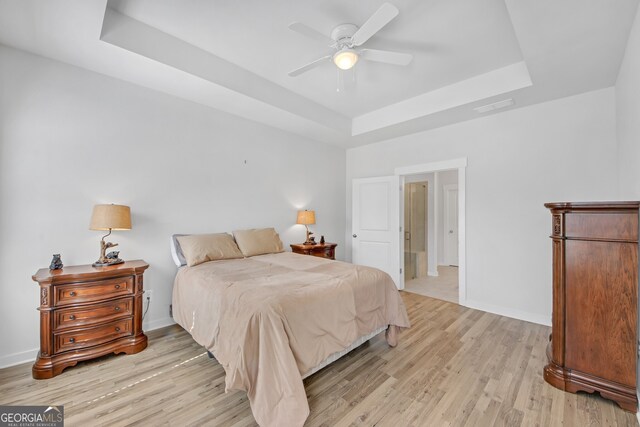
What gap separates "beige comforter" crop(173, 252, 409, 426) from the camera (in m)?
1.55

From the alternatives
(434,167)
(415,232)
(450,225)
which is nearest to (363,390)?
(434,167)

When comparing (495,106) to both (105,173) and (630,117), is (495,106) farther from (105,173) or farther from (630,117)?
(105,173)

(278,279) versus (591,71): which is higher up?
(591,71)

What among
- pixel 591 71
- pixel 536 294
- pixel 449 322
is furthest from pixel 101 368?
pixel 591 71

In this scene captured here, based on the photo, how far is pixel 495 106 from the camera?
10.5 ft

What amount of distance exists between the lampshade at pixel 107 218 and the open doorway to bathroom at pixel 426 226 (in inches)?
165

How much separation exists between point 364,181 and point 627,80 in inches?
128

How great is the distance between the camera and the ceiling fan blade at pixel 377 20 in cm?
167

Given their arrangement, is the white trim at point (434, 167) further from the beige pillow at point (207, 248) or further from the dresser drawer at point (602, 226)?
the beige pillow at point (207, 248)

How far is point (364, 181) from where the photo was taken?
4891 millimetres

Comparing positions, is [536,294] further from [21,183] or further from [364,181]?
[21,183]

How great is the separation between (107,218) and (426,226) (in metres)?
5.40

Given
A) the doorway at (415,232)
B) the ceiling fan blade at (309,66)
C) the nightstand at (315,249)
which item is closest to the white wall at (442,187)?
the doorway at (415,232)

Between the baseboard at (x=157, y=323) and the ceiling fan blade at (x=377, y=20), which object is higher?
the ceiling fan blade at (x=377, y=20)
